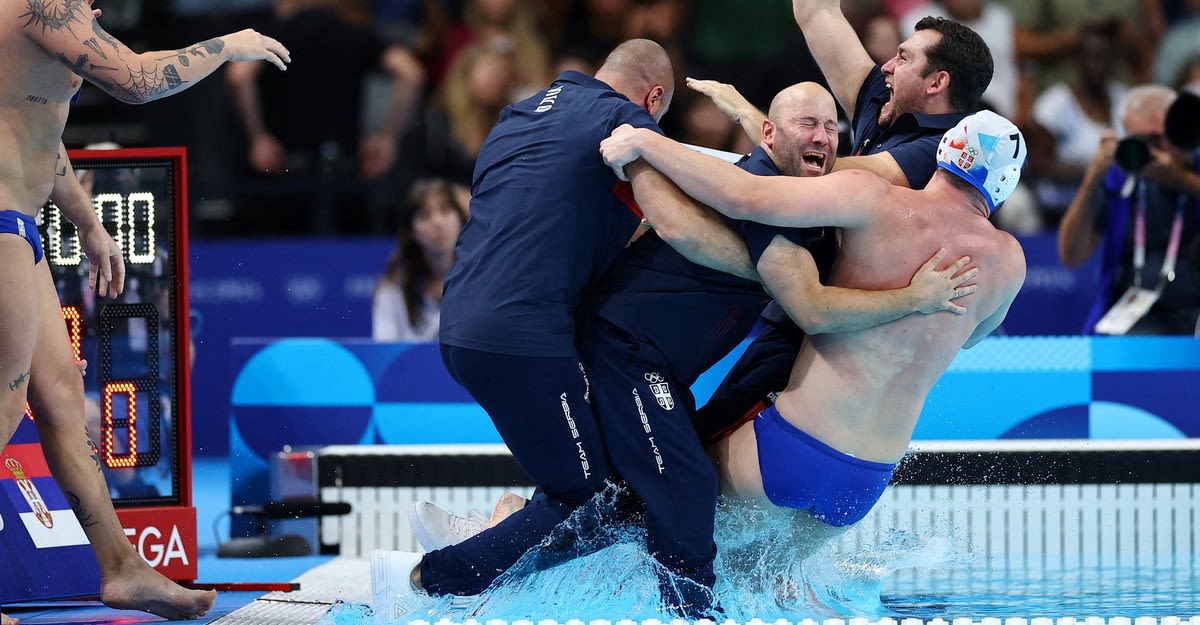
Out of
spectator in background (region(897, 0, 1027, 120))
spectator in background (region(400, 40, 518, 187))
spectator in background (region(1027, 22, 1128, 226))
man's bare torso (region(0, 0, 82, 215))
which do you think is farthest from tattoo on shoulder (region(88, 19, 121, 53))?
spectator in background (region(1027, 22, 1128, 226))

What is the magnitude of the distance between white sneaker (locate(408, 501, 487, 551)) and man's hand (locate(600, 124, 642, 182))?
4.27 ft

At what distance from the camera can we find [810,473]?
4371 millimetres

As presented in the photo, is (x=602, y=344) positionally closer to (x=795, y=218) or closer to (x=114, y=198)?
(x=795, y=218)

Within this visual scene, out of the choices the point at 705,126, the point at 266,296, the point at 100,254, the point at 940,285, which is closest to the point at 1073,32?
the point at 705,126

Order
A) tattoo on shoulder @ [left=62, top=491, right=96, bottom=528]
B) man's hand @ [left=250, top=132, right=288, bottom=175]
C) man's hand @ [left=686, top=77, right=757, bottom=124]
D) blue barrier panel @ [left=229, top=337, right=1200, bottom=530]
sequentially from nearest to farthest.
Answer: tattoo on shoulder @ [left=62, top=491, right=96, bottom=528], man's hand @ [left=686, top=77, right=757, bottom=124], blue barrier panel @ [left=229, top=337, right=1200, bottom=530], man's hand @ [left=250, top=132, right=288, bottom=175]

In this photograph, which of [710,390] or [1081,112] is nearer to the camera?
[710,390]

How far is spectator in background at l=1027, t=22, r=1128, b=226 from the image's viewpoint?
943 cm

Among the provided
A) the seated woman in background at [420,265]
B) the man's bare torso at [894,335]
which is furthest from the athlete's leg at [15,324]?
the seated woman in background at [420,265]

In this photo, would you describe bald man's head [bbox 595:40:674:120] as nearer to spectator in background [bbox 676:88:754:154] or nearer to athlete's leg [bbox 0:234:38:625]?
athlete's leg [bbox 0:234:38:625]

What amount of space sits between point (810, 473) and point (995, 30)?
19.5 ft

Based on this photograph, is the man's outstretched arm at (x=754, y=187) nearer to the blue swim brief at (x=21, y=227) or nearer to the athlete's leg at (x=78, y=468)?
the blue swim brief at (x=21, y=227)

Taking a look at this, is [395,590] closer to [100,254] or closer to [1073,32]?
[100,254]

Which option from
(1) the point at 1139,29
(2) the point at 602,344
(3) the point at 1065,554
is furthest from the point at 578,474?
(1) the point at 1139,29

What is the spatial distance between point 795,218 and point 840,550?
Answer: 62.0 inches
